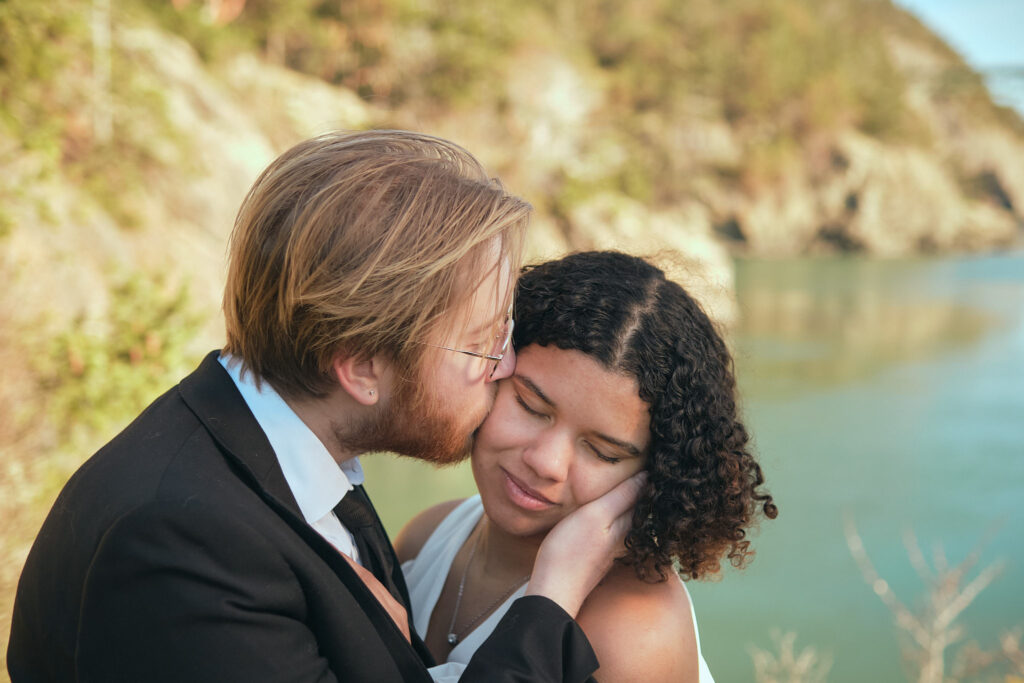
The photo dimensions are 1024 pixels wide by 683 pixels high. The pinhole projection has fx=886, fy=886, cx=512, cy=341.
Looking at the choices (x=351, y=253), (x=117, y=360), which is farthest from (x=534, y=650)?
(x=117, y=360)

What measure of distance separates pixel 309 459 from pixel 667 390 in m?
0.81

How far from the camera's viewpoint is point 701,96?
34094 millimetres

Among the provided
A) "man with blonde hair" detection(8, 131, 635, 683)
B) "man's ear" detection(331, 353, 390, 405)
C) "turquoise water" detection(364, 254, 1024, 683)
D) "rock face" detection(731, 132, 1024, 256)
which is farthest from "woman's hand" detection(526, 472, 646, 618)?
"rock face" detection(731, 132, 1024, 256)

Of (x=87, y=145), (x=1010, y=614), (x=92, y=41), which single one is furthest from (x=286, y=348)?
(x=92, y=41)

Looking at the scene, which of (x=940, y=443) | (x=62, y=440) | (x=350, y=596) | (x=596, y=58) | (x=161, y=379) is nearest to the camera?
(x=350, y=596)

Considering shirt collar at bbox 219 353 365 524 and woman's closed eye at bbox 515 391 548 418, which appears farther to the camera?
woman's closed eye at bbox 515 391 548 418

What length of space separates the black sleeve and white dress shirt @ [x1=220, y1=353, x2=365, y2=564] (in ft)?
1.07

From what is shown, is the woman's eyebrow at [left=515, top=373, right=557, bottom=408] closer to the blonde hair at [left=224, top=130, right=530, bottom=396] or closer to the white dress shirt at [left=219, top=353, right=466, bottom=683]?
the blonde hair at [left=224, top=130, right=530, bottom=396]

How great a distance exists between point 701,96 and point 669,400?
34.3 meters

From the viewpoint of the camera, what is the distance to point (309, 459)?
5.07 feet

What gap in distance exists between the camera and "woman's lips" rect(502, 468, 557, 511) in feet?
6.53

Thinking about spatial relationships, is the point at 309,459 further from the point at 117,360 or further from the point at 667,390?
the point at 117,360

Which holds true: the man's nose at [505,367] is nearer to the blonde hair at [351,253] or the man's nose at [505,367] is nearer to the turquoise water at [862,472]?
the blonde hair at [351,253]

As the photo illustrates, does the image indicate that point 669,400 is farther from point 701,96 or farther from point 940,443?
point 701,96
